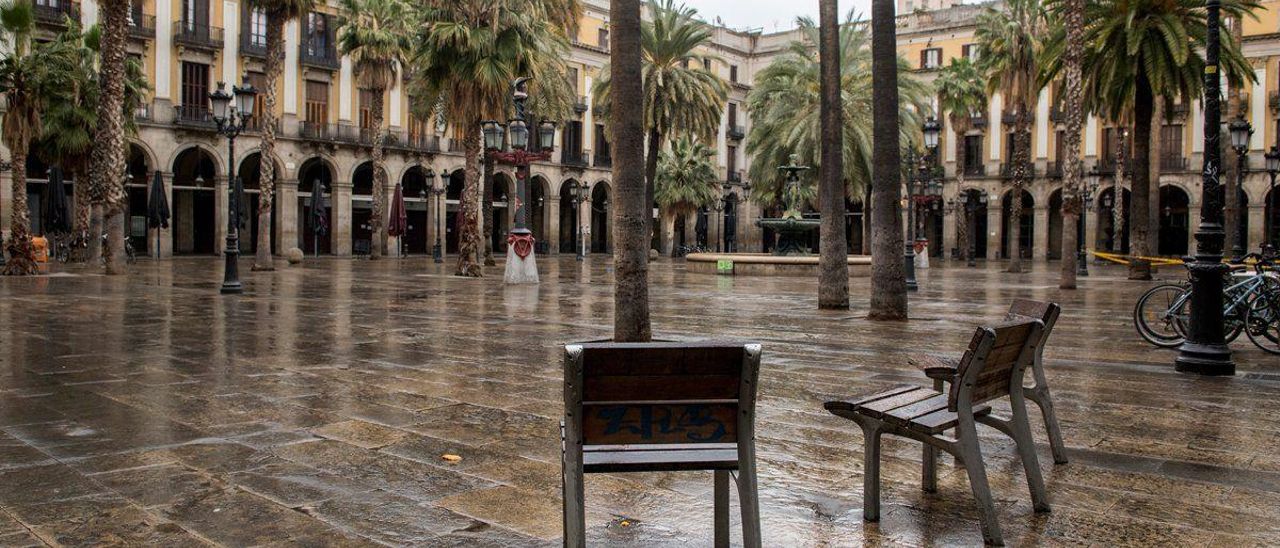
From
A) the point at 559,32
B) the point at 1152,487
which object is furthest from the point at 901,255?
the point at 559,32

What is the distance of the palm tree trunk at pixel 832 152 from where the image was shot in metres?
14.5

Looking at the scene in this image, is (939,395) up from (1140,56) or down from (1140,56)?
down

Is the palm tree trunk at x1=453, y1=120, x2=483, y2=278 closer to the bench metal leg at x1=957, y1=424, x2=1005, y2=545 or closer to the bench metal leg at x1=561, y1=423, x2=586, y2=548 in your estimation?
the bench metal leg at x1=957, y1=424, x2=1005, y2=545

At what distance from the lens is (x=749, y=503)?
3.33 meters

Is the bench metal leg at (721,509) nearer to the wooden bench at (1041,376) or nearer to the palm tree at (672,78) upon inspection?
the wooden bench at (1041,376)

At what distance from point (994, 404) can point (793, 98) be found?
35.3 meters

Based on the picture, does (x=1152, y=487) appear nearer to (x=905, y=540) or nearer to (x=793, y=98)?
(x=905, y=540)

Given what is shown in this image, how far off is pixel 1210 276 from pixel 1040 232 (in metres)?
49.8

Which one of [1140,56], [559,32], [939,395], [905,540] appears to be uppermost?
[559,32]

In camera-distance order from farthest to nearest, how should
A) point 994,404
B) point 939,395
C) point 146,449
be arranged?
point 994,404 < point 146,449 < point 939,395

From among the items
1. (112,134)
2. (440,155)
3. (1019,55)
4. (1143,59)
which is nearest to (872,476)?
(1143,59)

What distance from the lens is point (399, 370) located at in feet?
27.2

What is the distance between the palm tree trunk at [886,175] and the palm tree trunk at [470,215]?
547 inches

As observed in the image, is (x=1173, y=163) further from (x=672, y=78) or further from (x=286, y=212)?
(x=286, y=212)
